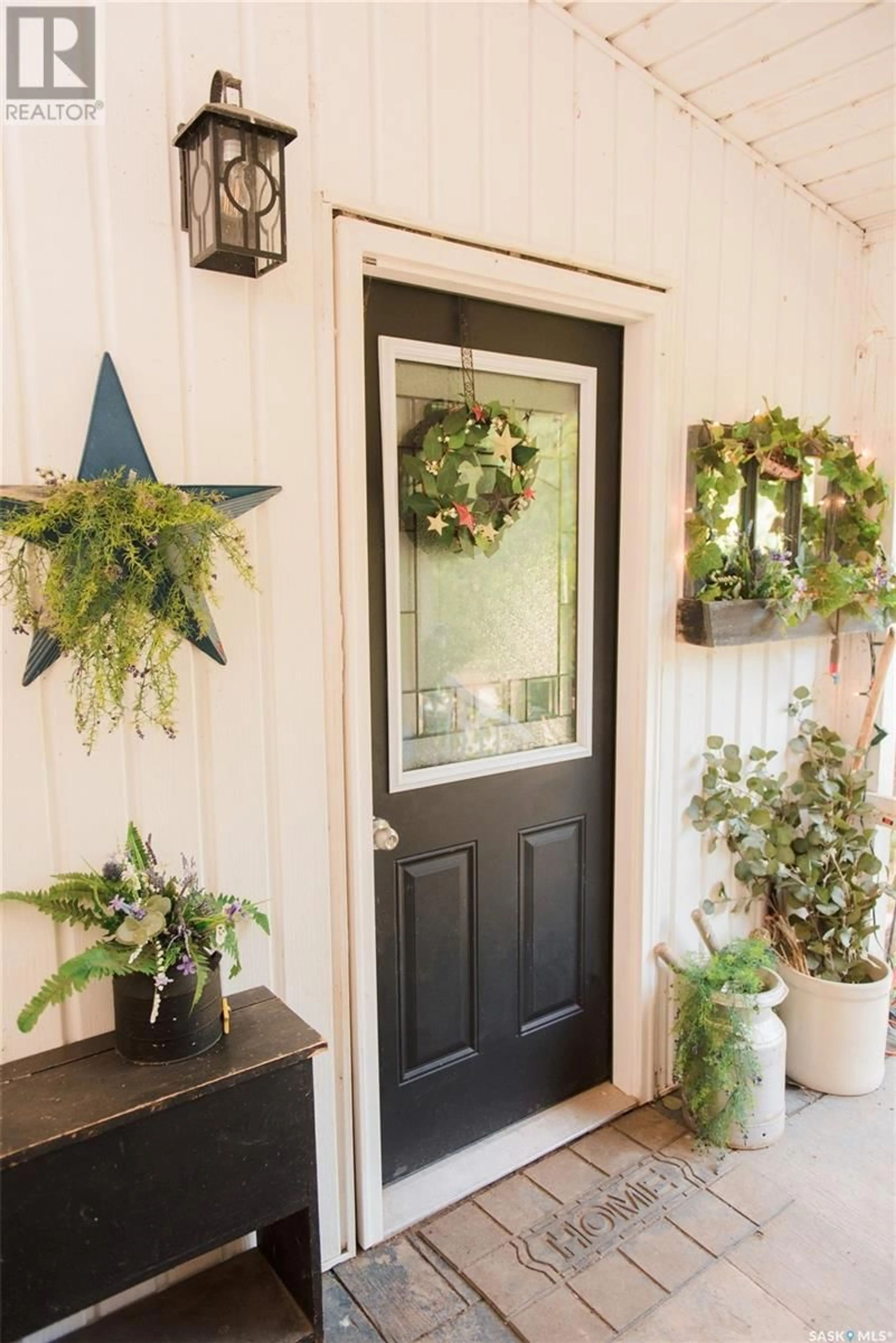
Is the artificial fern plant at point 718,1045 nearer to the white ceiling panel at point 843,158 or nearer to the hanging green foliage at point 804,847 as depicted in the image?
the hanging green foliage at point 804,847

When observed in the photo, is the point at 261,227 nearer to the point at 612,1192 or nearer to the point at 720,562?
the point at 720,562

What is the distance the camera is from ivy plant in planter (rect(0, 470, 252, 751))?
1.34m

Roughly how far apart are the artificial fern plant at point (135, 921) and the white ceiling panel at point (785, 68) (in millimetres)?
2035

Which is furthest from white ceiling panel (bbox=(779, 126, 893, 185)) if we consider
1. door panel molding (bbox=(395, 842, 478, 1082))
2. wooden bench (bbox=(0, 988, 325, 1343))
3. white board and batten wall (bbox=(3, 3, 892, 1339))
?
wooden bench (bbox=(0, 988, 325, 1343))

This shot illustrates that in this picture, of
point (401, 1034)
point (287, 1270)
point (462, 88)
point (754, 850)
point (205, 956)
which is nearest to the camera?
point (205, 956)

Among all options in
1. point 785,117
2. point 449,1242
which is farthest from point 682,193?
point 449,1242

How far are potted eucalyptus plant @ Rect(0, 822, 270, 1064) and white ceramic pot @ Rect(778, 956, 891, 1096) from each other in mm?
1793

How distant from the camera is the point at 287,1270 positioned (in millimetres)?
1631

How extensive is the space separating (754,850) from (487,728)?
96 cm

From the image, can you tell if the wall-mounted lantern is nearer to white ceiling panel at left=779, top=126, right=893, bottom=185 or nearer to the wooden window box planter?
the wooden window box planter

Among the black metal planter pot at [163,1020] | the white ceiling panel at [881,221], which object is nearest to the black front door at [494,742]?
the black metal planter pot at [163,1020]

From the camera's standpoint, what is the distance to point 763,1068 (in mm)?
2230

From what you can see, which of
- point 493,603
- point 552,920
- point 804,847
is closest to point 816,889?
point 804,847

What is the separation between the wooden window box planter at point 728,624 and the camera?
229 centimetres
